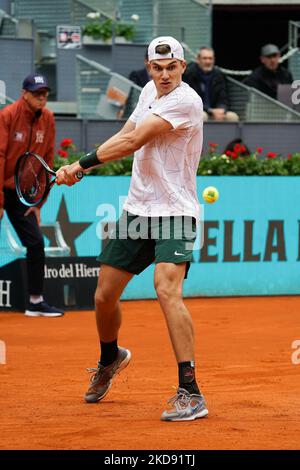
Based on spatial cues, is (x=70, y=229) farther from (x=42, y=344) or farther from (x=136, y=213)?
(x=136, y=213)

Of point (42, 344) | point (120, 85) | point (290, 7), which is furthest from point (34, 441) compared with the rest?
point (290, 7)

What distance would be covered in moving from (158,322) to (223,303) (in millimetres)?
1714

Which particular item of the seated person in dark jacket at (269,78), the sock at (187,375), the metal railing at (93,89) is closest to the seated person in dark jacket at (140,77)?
the metal railing at (93,89)

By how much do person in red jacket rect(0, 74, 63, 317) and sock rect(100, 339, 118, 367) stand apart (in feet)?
12.8

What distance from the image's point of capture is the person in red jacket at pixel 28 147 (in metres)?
10.4

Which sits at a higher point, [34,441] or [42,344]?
[34,441]

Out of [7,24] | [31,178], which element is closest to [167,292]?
[31,178]

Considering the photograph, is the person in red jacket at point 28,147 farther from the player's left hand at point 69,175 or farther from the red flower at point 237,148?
the player's left hand at point 69,175

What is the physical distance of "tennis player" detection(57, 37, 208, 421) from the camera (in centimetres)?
616

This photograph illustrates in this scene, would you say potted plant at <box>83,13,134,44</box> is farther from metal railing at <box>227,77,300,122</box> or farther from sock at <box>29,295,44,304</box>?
sock at <box>29,295,44,304</box>

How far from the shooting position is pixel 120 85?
50.3 feet

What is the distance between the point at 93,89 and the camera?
15461mm

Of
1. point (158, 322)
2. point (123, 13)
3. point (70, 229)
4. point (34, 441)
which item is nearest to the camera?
point (34, 441)

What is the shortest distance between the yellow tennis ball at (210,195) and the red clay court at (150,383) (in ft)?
4.11
